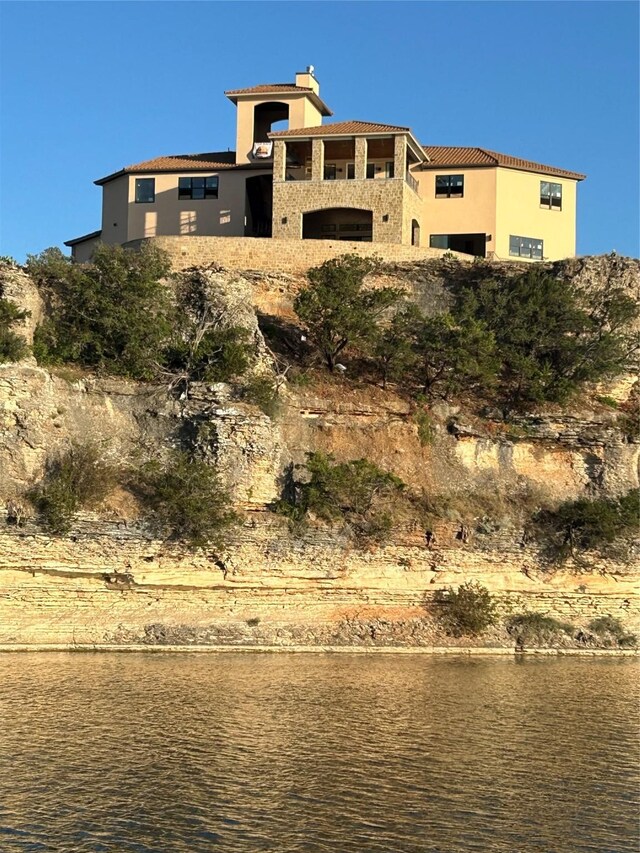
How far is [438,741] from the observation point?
2244 centimetres

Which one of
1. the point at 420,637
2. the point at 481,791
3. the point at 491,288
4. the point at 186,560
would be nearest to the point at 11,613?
the point at 186,560

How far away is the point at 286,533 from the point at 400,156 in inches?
783

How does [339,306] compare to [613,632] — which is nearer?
[613,632]

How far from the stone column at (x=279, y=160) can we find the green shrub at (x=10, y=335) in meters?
14.4

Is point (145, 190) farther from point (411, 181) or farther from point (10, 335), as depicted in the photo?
point (10, 335)

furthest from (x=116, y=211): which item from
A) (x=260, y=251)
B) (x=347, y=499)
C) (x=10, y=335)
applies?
(x=347, y=499)

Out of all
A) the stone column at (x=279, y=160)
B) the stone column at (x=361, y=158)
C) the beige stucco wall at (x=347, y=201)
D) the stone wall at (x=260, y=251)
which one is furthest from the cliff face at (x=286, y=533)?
the stone column at (x=361, y=158)

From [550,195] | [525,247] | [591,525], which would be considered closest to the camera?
[591,525]

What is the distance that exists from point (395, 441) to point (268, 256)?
460 inches

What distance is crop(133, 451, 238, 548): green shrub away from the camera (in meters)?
34.4

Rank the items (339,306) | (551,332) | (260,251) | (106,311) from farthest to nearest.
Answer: (260,251), (551,332), (339,306), (106,311)

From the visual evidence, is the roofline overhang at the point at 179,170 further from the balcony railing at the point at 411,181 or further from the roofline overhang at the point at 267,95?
the balcony railing at the point at 411,181

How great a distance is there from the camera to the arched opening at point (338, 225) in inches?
1953

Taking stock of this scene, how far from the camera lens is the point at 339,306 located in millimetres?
41344
